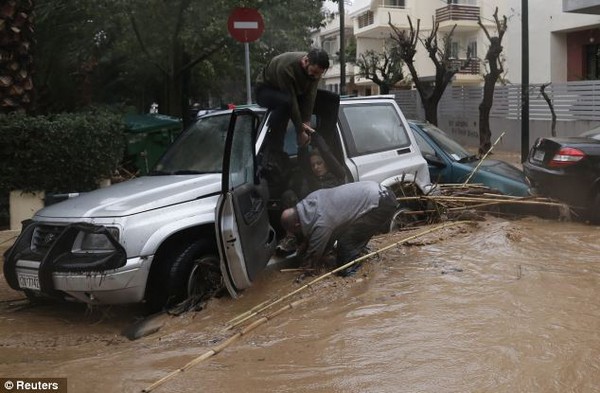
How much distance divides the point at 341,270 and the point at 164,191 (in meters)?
1.62

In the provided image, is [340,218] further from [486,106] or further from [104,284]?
[486,106]

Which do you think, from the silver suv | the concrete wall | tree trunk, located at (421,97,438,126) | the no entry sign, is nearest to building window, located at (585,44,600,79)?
the concrete wall

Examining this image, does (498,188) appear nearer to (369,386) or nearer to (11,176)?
(369,386)

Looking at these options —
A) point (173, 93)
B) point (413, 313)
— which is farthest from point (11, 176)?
point (173, 93)

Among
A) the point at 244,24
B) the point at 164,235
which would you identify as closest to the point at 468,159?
the point at 244,24

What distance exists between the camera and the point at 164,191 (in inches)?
205

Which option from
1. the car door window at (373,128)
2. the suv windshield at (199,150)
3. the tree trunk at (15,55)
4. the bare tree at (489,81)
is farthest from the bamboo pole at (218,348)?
the bare tree at (489,81)

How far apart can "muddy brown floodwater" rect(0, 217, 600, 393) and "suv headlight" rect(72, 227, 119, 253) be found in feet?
2.10

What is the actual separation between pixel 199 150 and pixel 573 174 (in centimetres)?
479

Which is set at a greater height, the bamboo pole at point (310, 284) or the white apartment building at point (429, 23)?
the white apartment building at point (429, 23)

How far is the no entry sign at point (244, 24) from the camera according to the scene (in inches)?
340

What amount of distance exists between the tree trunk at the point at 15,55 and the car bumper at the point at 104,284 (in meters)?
5.34

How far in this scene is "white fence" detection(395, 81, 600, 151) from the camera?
59.1 ft

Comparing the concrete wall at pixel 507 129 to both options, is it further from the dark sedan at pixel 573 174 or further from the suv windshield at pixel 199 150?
the suv windshield at pixel 199 150
